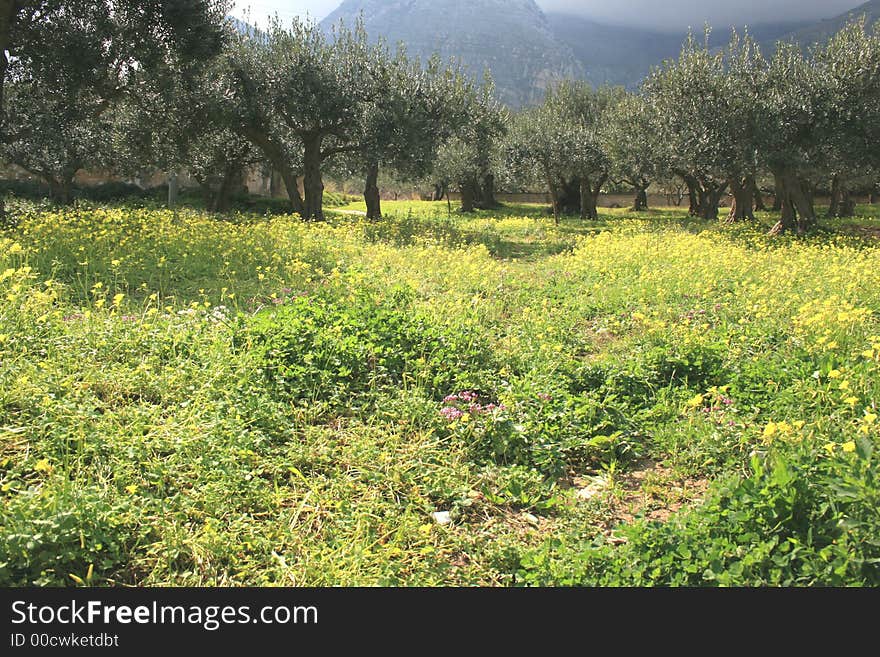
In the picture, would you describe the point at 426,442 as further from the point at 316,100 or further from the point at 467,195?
the point at 467,195

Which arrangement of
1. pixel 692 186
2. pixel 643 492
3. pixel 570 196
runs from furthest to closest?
pixel 570 196 < pixel 692 186 < pixel 643 492

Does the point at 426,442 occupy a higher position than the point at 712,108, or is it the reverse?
the point at 712,108

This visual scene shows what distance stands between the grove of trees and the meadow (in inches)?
373

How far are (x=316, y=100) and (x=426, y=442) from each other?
17967 millimetres

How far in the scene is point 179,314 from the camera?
21.2 ft

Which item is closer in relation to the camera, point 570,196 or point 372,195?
point 372,195

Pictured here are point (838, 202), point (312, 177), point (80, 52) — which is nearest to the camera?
point (80, 52)

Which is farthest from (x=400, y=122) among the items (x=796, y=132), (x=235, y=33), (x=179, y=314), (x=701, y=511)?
(x=701, y=511)

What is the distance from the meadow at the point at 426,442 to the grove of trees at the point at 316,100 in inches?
373

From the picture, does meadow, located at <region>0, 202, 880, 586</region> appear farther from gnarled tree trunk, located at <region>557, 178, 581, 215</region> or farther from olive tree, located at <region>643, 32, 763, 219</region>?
gnarled tree trunk, located at <region>557, 178, 581, 215</region>

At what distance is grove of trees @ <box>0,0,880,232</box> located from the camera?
14812 millimetres

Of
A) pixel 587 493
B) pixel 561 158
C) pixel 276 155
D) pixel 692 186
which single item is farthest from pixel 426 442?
pixel 692 186

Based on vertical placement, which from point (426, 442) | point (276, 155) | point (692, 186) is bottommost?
point (426, 442)

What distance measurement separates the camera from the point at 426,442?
175 inches
